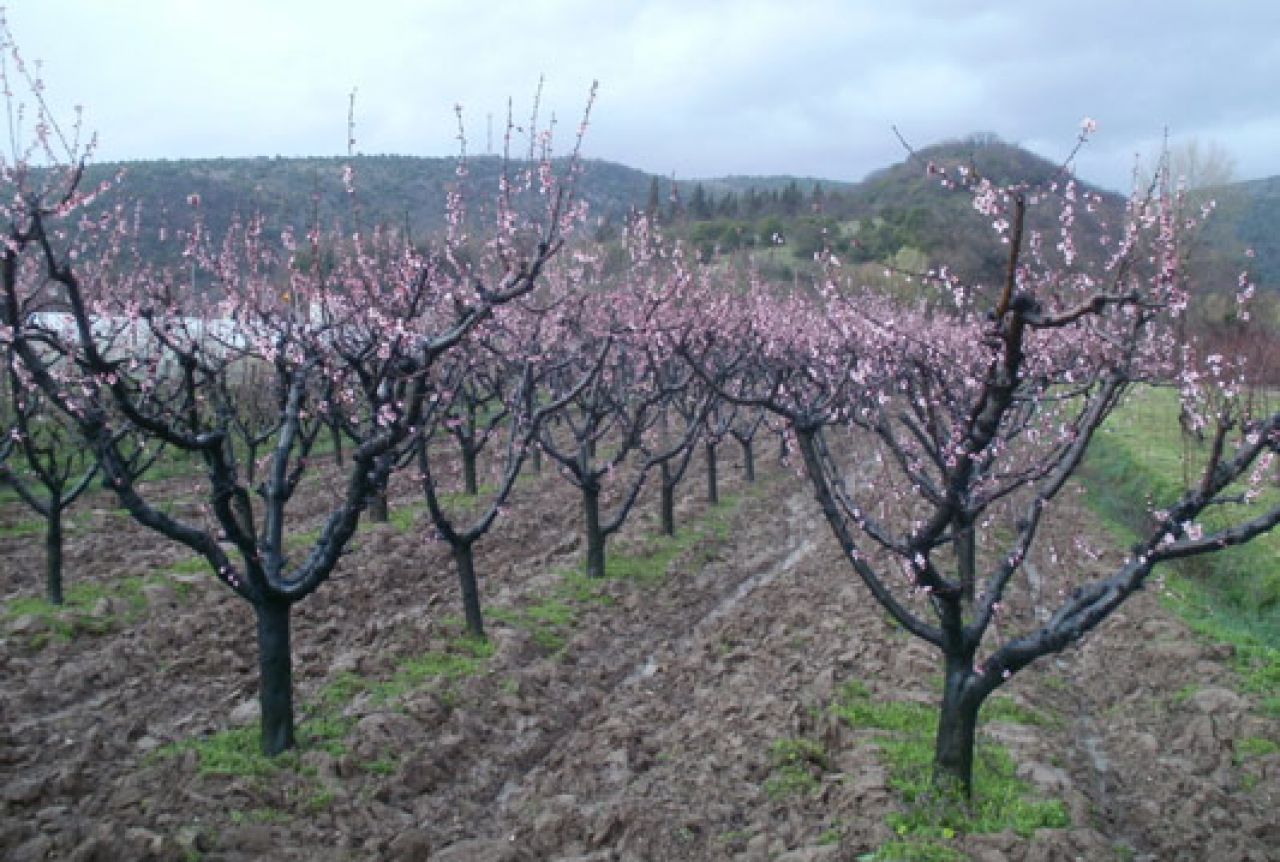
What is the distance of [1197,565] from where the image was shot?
→ 51.4ft

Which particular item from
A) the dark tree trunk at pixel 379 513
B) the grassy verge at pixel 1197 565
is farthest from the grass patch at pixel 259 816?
the dark tree trunk at pixel 379 513

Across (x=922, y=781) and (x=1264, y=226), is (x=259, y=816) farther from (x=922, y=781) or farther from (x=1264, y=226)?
(x=1264, y=226)

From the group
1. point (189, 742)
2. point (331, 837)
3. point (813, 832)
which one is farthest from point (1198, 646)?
point (189, 742)

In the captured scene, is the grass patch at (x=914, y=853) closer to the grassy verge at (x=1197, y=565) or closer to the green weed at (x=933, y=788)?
the green weed at (x=933, y=788)

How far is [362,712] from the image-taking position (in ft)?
28.8

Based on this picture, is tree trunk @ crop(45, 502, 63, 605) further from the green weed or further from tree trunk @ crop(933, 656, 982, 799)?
tree trunk @ crop(933, 656, 982, 799)

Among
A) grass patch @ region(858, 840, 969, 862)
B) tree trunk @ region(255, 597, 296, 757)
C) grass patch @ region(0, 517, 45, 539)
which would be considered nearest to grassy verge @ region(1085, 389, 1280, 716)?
grass patch @ region(858, 840, 969, 862)

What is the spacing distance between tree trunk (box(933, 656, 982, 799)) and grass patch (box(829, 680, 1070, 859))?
0.10 meters

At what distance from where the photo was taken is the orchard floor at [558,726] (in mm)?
6645

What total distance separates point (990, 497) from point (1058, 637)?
1064 mm

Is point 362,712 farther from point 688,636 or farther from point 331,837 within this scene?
point 688,636

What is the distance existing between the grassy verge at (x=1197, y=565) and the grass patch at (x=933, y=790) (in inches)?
124

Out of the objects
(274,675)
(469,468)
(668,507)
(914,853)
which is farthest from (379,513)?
(914,853)

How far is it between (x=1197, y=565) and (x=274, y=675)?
14.2 m
